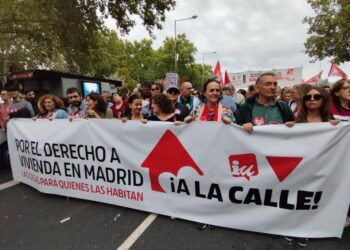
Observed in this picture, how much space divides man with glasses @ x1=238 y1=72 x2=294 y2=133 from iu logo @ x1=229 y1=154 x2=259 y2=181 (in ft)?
1.27

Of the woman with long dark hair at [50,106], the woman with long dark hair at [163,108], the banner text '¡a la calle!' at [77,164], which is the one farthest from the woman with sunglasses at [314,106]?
the woman with long dark hair at [50,106]

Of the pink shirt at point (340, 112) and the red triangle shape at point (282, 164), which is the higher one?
the pink shirt at point (340, 112)

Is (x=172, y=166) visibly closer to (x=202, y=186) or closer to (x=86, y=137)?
(x=202, y=186)

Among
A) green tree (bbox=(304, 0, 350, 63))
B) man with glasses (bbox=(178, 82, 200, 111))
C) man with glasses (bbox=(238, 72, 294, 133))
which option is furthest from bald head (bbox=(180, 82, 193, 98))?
green tree (bbox=(304, 0, 350, 63))

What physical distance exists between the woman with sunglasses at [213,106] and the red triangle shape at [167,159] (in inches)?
21.3

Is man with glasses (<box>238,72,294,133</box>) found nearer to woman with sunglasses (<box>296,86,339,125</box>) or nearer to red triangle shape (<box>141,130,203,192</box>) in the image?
woman with sunglasses (<box>296,86,339,125</box>)

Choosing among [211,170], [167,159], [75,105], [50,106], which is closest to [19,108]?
[50,106]

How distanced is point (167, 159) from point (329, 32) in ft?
63.8

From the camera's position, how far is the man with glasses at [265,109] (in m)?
3.21

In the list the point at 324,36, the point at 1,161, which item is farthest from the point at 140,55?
the point at 1,161

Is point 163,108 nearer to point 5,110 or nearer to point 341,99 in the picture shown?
point 341,99

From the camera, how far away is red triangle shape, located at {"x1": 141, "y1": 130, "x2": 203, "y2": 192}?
3.45 metres

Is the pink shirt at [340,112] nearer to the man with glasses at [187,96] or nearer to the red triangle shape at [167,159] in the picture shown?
the red triangle shape at [167,159]

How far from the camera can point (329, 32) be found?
18.8 metres
